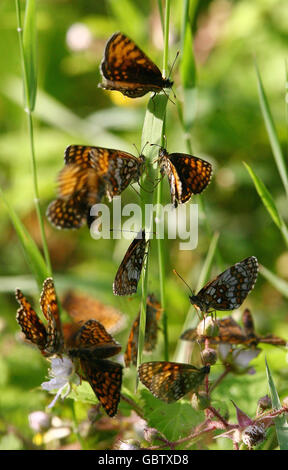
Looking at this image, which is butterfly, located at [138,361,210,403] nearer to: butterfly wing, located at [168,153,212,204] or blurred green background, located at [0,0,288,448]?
butterfly wing, located at [168,153,212,204]

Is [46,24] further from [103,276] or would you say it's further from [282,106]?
[103,276]

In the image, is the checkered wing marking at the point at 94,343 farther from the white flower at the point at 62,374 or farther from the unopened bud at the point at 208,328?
the unopened bud at the point at 208,328

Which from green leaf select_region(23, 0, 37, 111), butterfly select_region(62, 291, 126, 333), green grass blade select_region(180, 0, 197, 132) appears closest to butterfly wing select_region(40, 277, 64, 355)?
butterfly select_region(62, 291, 126, 333)

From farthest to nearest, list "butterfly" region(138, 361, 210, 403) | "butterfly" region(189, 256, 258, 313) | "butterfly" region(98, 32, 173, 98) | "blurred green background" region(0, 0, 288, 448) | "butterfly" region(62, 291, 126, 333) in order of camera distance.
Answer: "blurred green background" region(0, 0, 288, 448)
"butterfly" region(62, 291, 126, 333)
"butterfly" region(98, 32, 173, 98)
"butterfly" region(189, 256, 258, 313)
"butterfly" region(138, 361, 210, 403)

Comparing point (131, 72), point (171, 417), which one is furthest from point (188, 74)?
point (171, 417)

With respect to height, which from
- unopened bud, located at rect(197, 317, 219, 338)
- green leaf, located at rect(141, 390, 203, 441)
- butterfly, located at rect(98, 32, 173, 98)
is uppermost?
butterfly, located at rect(98, 32, 173, 98)

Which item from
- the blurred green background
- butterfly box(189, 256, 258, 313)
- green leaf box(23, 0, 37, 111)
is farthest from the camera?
the blurred green background

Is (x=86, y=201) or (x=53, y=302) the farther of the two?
(x=86, y=201)
